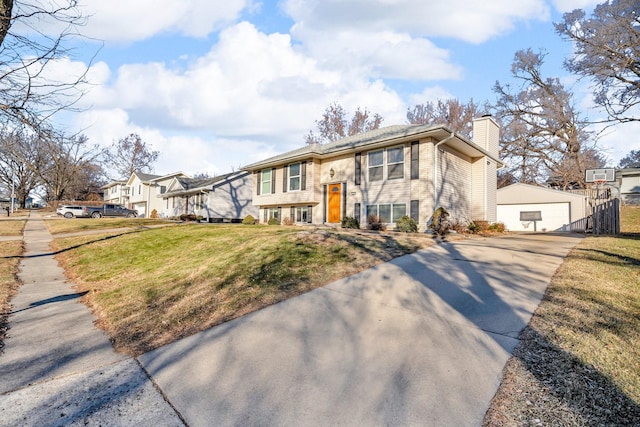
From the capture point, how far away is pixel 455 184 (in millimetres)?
15922

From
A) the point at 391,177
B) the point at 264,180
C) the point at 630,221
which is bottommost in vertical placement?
the point at 630,221

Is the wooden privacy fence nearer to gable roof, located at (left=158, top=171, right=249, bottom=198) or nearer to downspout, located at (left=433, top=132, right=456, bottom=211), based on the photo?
downspout, located at (left=433, top=132, right=456, bottom=211)

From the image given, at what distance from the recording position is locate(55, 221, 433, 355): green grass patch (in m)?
4.96

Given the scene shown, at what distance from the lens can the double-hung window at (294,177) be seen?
19016 millimetres

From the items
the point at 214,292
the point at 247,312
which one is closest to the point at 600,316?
the point at 247,312

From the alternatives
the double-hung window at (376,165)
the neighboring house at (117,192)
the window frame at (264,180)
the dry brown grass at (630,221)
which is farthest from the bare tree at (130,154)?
the dry brown grass at (630,221)

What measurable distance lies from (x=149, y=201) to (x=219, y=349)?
44.4 metres

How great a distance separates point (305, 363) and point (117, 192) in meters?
64.3


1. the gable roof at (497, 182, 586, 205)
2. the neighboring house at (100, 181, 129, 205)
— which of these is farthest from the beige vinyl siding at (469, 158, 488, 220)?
the neighboring house at (100, 181, 129, 205)

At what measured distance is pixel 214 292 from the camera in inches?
235

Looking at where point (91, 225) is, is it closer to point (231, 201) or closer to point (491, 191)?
point (231, 201)

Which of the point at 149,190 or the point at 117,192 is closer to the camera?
the point at 149,190

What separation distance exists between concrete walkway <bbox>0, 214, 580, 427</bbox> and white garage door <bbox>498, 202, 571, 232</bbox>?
1846 cm

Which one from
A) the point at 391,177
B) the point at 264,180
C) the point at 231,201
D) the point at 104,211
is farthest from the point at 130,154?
the point at 391,177
